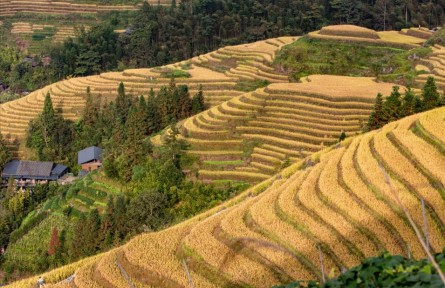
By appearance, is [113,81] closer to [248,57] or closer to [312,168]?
[248,57]

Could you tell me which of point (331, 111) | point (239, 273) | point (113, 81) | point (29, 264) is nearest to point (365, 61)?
point (331, 111)

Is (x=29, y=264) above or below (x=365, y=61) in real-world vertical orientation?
below

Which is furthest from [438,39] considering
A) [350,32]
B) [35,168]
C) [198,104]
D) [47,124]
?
[35,168]

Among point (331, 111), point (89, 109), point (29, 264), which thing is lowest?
point (29, 264)

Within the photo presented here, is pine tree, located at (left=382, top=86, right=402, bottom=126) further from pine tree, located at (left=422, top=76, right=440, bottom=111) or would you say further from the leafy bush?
the leafy bush

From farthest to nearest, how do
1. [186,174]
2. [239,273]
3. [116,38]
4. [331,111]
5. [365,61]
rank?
[116,38] < [365,61] < [331,111] < [186,174] < [239,273]

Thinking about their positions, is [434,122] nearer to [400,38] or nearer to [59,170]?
[59,170]

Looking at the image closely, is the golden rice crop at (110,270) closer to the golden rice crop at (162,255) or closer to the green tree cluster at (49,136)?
the golden rice crop at (162,255)

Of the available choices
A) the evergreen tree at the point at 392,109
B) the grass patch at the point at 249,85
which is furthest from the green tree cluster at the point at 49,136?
the evergreen tree at the point at 392,109
